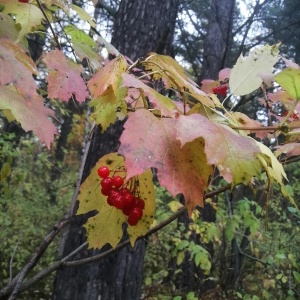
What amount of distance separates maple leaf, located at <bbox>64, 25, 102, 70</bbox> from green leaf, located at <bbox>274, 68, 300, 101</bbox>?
3.16ft

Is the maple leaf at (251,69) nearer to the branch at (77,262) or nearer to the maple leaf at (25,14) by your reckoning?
the branch at (77,262)

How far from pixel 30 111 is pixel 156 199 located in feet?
14.2

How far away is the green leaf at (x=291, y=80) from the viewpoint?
768 mm

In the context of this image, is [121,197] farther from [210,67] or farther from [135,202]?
[210,67]

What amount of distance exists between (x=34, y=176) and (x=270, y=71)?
9.96 m

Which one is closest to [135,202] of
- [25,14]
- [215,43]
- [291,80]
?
[291,80]

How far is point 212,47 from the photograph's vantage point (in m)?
6.16

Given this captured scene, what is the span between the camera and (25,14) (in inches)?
59.8

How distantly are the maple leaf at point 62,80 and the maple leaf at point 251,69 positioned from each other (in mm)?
629

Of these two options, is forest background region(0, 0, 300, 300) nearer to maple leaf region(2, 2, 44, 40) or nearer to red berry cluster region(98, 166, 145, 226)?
maple leaf region(2, 2, 44, 40)

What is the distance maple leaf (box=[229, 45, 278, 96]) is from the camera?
3.22 feet

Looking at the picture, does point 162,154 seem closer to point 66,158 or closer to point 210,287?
point 210,287

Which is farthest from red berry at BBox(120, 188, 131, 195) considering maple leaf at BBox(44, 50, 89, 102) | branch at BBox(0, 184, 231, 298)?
maple leaf at BBox(44, 50, 89, 102)

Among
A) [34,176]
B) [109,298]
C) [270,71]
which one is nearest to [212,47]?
[109,298]
